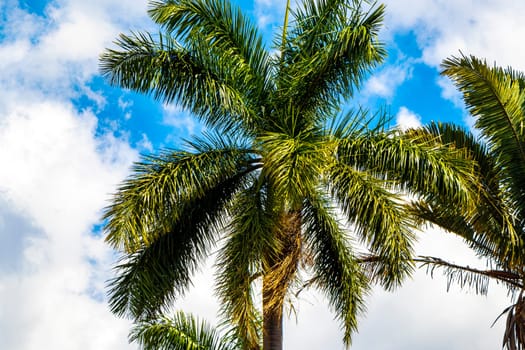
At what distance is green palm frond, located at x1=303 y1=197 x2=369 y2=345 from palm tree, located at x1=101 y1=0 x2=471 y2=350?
0.02 m

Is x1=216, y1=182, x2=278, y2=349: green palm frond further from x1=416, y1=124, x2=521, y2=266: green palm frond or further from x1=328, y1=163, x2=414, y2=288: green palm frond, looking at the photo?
x1=416, y1=124, x2=521, y2=266: green palm frond

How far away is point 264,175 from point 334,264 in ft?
7.78

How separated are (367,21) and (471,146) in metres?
4.63

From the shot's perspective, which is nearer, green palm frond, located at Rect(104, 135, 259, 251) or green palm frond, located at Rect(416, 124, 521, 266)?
green palm frond, located at Rect(104, 135, 259, 251)

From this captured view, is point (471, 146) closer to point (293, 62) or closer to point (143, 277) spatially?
point (293, 62)

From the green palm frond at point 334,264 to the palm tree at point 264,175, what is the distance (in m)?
0.02

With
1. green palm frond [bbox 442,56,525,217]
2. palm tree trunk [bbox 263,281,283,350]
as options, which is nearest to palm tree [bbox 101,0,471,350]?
palm tree trunk [bbox 263,281,283,350]

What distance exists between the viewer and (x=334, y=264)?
15.4m

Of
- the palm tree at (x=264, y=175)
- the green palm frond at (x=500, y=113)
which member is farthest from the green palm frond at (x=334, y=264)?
the green palm frond at (x=500, y=113)

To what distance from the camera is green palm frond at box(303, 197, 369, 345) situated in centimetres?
1509

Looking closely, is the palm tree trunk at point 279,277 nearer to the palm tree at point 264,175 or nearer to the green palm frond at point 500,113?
the palm tree at point 264,175

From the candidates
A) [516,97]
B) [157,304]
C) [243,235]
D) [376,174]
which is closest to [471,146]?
[516,97]

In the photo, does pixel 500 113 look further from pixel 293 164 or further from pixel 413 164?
pixel 293 164

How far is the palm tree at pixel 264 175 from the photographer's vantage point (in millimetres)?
13688
